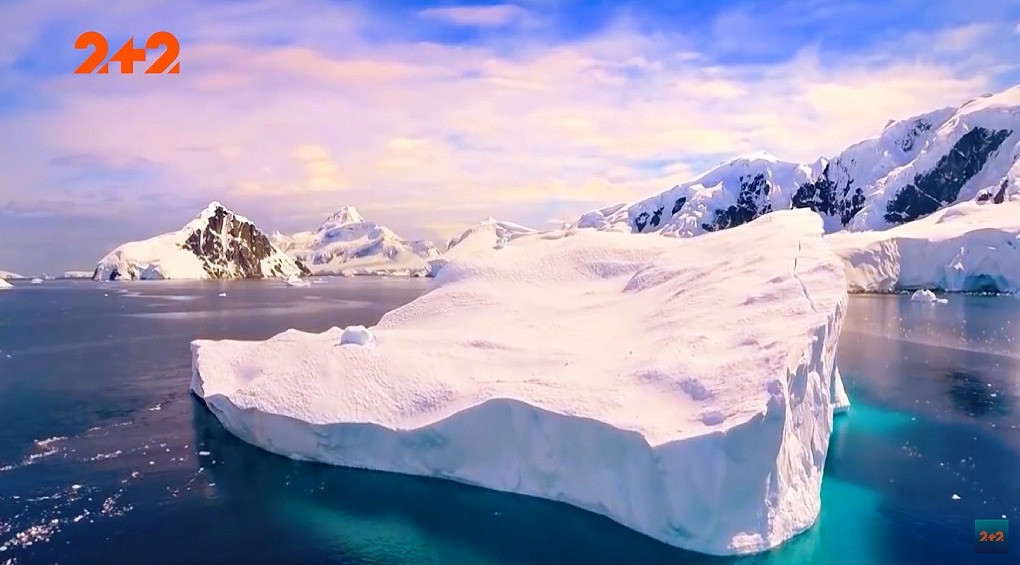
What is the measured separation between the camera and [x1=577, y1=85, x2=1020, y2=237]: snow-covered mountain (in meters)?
102

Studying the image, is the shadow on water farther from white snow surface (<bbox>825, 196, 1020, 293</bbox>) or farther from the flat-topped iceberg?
white snow surface (<bbox>825, 196, 1020, 293</bbox>)

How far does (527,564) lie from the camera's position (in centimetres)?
1288

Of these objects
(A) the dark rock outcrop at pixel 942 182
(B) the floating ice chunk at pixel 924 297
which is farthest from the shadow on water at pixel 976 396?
(A) the dark rock outcrop at pixel 942 182

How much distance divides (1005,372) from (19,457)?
36.8 meters

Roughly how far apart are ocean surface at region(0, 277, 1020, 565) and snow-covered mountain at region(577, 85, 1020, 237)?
75870mm

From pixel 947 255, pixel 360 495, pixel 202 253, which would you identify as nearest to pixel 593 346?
pixel 360 495

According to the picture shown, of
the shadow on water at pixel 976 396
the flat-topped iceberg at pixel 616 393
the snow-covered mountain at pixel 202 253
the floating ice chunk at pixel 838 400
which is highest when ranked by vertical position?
the snow-covered mountain at pixel 202 253

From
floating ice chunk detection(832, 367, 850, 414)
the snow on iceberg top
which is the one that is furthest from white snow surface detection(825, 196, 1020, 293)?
floating ice chunk detection(832, 367, 850, 414)

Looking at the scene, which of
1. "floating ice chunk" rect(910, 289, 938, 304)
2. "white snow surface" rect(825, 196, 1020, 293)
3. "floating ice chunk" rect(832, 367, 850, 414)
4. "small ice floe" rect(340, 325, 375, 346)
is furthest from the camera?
"white snow surface" rect(825, 196, 1020, 293)

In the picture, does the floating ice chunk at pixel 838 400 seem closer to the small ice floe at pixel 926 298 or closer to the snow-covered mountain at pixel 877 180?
the small ice floe at pixel 926 298

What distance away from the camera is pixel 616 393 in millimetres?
15719

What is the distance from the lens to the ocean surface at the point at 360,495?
43.6 ft

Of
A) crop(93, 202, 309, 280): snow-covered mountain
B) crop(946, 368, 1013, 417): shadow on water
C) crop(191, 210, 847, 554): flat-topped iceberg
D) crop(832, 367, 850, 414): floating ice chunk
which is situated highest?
crop(93, 202, 309, 280): snow-covered mountain

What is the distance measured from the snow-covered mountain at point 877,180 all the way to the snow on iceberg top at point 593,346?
232 ft
